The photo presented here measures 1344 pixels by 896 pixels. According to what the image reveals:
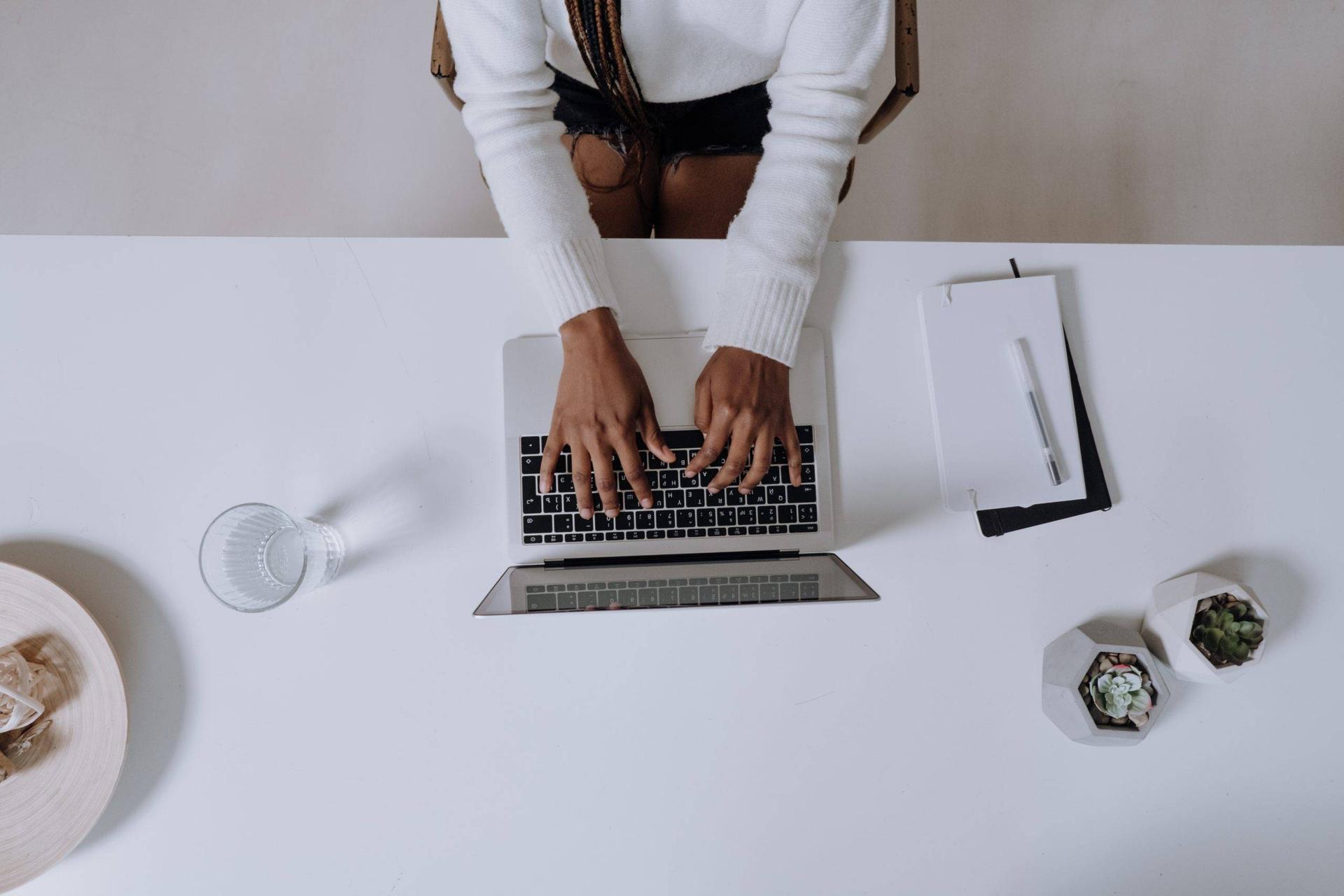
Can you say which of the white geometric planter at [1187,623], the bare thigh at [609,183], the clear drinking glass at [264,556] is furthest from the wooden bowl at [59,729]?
the white geometric planter at [1187,623]

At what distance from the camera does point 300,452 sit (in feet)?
2.50

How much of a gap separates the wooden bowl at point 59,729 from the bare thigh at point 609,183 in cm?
75

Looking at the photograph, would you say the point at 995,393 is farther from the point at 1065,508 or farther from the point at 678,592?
the point at 678,592

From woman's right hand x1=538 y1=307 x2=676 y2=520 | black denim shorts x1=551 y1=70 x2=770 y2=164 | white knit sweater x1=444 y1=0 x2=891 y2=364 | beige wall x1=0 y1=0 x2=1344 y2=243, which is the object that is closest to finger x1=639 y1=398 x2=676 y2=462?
woman's right hand x1=538 y1=307 x2=676 y2=520

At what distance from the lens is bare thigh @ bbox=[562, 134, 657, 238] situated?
963 mm

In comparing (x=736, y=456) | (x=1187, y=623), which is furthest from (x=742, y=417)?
(x=1187, y=623)

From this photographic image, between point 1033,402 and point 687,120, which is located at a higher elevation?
point 687,120

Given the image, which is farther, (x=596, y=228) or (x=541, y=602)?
(x=596, y=228)

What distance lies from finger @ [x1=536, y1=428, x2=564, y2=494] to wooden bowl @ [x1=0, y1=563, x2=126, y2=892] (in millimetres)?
470

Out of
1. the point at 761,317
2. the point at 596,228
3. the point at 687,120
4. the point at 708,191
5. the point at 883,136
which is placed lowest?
the point at 761,317

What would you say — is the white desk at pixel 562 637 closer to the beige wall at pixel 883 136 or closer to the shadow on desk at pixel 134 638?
the shadow on desk at pixel 134 638

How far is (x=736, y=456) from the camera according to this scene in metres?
0.73

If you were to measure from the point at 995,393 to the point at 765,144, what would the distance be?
0.38 meters

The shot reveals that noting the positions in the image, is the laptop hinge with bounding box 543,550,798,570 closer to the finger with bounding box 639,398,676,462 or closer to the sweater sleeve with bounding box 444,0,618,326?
the finger with bounding box 639,398,676,462
